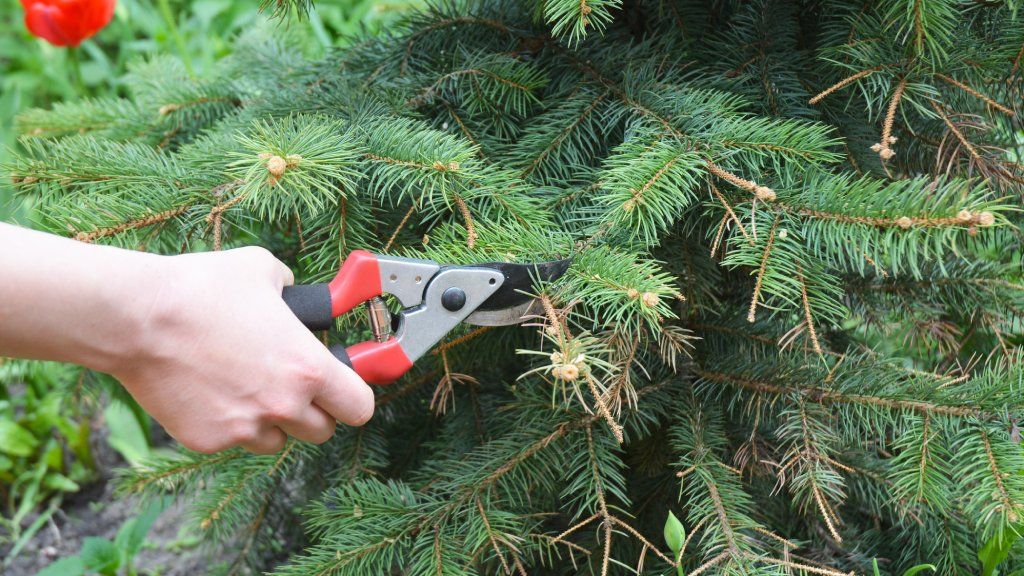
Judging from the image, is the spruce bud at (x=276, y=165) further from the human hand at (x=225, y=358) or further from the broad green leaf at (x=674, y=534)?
the broad green leaf at (x=674, y=534)

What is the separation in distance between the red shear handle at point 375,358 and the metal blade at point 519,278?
0.09m

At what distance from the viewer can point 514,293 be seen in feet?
2.58

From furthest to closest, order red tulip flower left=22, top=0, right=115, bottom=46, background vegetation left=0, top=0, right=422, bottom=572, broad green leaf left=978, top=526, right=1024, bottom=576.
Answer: red tulip flower left=22, top=0, right=115, bottom=46, background vegetation left=0, top=0, right=422, bottom=572, broad green leaf left=978, top=526, right=1024, bottom=576

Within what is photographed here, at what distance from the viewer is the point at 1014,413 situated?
787 millimetres

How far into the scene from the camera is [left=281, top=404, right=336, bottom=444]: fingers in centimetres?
74

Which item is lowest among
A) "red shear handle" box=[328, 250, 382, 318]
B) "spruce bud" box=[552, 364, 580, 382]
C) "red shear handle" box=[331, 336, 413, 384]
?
"red shear handle" box=[331, 336, 413, 384]

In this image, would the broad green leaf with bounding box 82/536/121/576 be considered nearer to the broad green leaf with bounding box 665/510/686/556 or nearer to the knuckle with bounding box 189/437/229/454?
the knuckle with bounding box 189/437/229/454

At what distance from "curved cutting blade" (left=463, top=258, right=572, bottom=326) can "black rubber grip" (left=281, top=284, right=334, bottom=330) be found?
0.14 m

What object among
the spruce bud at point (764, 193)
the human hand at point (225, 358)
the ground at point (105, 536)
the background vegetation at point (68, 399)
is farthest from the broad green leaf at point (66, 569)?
the spruce bud at point (764, 193)

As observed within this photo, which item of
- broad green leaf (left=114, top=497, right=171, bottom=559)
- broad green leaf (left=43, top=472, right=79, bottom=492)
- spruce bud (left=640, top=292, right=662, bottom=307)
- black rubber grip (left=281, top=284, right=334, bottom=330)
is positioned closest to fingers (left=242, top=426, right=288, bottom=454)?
black rubber grip (left=281, top=284, right=334, bottom=330)

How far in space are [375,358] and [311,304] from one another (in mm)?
86

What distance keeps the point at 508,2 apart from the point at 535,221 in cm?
40

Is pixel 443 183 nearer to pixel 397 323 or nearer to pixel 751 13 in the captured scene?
pixel 397 323

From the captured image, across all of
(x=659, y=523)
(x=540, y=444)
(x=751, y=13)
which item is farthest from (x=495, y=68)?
(x=659, y=523)
